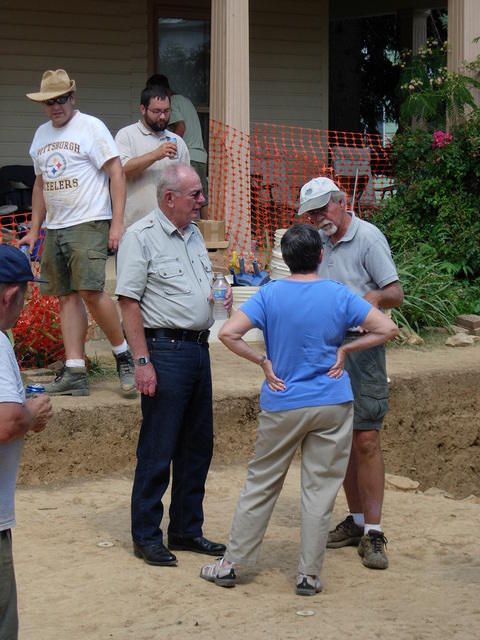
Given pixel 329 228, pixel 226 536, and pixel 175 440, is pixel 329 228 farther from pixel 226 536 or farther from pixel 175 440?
pixel 226 536

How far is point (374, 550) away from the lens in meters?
5.80

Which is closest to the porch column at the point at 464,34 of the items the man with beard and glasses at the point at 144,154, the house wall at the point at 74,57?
the house wall at the point at 74,57

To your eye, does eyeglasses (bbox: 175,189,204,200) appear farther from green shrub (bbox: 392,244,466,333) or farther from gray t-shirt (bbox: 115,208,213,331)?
green shrub (bbox: 392,244,466,333)

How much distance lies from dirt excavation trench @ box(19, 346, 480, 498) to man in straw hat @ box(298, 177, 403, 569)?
2.38 meters

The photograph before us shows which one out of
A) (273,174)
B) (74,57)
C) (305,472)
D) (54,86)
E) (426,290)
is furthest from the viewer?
(74,57)

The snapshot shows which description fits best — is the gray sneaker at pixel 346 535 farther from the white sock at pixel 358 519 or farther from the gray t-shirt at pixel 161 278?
the gray t-shirt at pixel 161 278

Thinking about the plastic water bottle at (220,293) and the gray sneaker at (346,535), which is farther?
the plastic water bottle at (220,293)

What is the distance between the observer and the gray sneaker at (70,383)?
308 inches

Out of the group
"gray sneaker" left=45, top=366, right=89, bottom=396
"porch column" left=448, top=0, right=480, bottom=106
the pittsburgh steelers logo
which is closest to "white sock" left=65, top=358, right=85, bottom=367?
"gray sneaker" left=45, top=366, right=89, bottom=396

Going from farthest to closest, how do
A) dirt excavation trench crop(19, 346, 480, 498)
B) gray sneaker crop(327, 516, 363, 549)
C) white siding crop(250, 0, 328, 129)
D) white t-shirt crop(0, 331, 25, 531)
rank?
white siding crop(250, 0, 328, 129) < dirt excavation trench crop(19, 346, 480, 498) < gray sneaker crop(327, 516, 363, 549) < white t-shirt crop(0, 331, 25, 531)

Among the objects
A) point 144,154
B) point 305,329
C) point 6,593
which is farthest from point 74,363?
point 6,593

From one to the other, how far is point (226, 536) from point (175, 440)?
91 cm

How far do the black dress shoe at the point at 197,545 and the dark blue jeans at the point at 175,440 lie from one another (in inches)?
1.7

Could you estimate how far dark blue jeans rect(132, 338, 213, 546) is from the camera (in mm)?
5586
